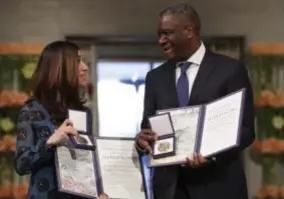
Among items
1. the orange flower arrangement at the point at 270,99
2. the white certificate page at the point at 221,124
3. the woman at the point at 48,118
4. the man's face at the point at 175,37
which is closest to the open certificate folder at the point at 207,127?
the white certificate page at the point at 221,124

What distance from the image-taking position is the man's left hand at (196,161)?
89.0 inches

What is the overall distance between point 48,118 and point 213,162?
0.68m

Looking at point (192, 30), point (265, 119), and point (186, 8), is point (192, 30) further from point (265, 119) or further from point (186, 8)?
point (265, 119)

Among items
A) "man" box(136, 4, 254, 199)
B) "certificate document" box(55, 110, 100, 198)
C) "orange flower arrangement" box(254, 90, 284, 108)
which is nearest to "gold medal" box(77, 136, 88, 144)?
"certificate document" box(55, 110, 100, 198)

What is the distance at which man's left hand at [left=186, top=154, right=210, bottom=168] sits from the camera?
7.41ft

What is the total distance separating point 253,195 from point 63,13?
6.59 ft

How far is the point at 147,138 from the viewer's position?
244cm

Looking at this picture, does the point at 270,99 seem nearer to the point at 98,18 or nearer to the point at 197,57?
the point at 98,18

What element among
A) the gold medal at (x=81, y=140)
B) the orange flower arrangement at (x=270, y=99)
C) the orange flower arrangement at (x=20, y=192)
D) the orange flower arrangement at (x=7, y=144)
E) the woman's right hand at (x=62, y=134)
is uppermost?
the woman's right hand at (x=62, y=134)

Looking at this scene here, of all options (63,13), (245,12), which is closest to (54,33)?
(63,13)

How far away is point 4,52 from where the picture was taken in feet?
14.6

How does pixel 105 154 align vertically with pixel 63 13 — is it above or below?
below

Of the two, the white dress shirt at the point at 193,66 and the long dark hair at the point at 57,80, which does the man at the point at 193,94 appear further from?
the long dark hair at the point at 57,80

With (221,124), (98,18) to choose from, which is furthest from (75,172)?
(98,18)
